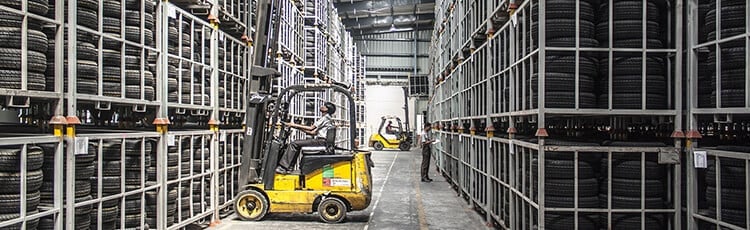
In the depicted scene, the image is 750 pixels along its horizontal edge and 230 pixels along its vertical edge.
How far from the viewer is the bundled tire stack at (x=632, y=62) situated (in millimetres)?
6410

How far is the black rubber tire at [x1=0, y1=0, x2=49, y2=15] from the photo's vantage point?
4.75 meters

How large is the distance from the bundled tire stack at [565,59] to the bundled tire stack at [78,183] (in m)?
5.06

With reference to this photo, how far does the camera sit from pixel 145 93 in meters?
7.16

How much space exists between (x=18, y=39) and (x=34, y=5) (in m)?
0.36

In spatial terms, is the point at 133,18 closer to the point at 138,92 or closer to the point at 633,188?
the point at 138,92

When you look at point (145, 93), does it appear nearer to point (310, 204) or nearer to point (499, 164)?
point (310, 204)

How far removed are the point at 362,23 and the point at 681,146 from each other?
33.8m

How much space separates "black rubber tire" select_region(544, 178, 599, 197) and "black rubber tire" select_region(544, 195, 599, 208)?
46 millimetres

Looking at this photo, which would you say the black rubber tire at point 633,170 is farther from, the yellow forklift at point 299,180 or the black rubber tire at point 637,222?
the yellow forklift at point 299,180

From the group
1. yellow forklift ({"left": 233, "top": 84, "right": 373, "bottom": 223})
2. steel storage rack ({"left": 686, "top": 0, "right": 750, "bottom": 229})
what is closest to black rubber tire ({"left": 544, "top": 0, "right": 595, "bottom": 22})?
steel storage rack ({"left": 686, "top": 0, "right": 750, "bottom": 229})

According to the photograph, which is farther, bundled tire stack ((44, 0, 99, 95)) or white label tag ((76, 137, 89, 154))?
bundled tire stack ((44, 0, 99, 95))

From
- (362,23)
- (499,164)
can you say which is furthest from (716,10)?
(362,23)

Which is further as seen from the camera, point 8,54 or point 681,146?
point 681,146

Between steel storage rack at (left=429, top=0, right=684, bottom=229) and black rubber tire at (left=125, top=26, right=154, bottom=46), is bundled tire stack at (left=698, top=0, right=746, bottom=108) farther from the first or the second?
black rubber tire at (left=125, top=26, right=154, bottom=46)
